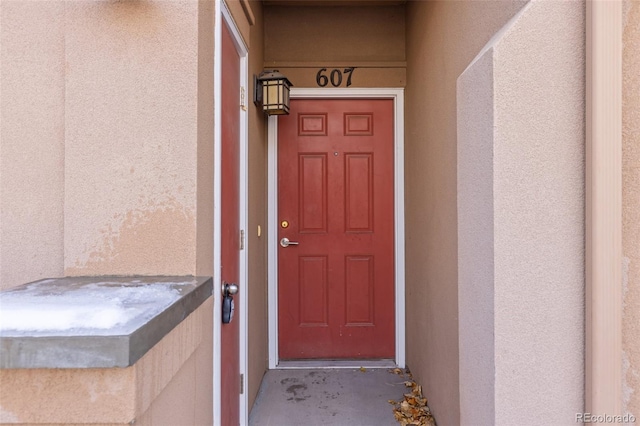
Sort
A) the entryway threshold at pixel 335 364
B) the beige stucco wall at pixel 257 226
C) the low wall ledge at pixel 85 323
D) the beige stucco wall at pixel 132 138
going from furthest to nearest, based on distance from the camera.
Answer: the entryway threshold at pixel 335 364 → the beige stucco wall at pixel 257 226 → the beige stucco wall at pixel 132 138 → the low wall ledge at pixel 85 323

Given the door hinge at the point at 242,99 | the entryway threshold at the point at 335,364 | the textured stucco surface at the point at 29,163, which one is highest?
the door hinge at the point at 242,99

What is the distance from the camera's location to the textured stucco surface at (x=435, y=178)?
1.87 metres

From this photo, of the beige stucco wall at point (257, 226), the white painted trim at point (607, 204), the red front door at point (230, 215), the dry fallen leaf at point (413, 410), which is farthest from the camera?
the beige stucco wall at point (257, 226)

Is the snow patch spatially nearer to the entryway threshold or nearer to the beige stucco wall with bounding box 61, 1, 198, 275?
the beige stucco wall with bounding box 61, 1, 198, 275

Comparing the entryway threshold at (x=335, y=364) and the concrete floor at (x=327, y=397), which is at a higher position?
the entryway threshold at (x=335, y=364)

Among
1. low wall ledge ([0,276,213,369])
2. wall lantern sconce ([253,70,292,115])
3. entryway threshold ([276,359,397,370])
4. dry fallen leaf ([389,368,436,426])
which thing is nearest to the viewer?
low wall ledge ([0,276,213,369])

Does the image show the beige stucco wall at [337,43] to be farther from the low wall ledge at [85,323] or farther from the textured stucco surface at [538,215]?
the low wall ledge at [85,323]

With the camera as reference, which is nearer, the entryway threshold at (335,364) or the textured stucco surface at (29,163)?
the textured stucco surface at (29,163)

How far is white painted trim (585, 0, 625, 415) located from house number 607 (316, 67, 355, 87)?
214cm

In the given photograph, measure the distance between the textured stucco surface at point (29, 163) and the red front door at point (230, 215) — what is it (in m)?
0.61

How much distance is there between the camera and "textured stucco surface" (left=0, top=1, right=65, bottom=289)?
140cm

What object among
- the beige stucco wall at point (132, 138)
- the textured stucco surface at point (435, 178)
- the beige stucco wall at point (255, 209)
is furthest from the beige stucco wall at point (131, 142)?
the textured stucco surface at point (435, 178)

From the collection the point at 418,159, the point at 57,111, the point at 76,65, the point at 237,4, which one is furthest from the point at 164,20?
the point at 418,159

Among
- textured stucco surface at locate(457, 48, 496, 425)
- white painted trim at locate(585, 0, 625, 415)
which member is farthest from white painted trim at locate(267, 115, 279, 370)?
white painted trim at locate(585, 0, 625, 415)
